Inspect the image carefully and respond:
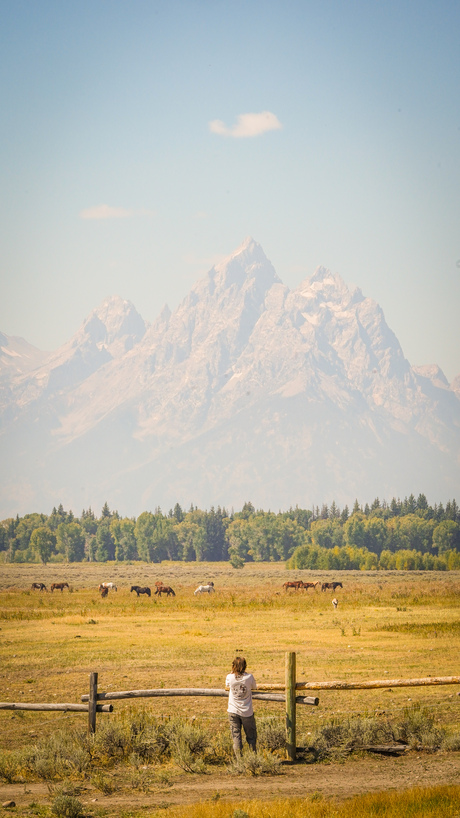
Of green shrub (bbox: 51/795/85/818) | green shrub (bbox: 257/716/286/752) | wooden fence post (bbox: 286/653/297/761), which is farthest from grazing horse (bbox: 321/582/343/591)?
green shrub (bbox: 51/795/85/818)

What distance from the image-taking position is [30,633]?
41062mm

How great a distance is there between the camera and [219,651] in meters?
32.1

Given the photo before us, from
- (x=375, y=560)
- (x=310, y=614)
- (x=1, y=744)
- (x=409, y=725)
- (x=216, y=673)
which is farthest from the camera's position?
(x=375, y=560)

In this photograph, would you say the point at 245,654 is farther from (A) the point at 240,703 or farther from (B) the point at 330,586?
(B) the point at 330,586

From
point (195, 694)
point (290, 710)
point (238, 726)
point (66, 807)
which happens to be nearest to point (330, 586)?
point (195, 694)

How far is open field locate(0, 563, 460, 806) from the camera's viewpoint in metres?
19.8

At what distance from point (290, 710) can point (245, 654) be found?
1519cm

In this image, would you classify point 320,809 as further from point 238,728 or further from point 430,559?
point 430,559

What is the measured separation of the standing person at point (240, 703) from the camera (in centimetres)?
1557

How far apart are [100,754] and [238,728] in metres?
2.98

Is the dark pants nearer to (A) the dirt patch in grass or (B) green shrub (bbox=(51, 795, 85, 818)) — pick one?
(A) the dirt patch in grass

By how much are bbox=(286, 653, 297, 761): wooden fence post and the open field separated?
0.52m

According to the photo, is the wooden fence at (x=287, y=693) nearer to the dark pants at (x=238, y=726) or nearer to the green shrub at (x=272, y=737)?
the green shrub at (x=272, y=737)

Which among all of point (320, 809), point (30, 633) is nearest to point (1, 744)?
point (320, 809)
